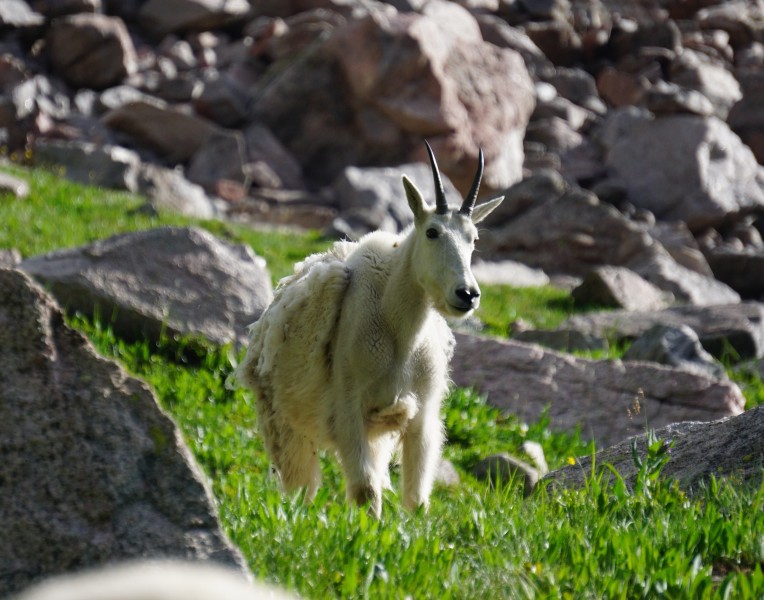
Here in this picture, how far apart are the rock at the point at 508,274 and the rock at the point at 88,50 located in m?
15.6

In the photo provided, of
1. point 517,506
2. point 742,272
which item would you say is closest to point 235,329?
point 517,506

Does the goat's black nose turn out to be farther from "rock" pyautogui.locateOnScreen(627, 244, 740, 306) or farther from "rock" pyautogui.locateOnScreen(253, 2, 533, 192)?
"rock" pyautogui.locateOnScreen(253, 2, 533, 192)

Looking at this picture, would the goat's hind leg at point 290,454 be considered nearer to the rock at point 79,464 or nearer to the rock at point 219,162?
the rock at point 79,464

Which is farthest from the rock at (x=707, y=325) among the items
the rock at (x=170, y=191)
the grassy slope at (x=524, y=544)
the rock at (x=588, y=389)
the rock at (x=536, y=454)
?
the grassy slope at (x=524, y=544)

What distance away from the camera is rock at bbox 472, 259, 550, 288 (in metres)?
18.8

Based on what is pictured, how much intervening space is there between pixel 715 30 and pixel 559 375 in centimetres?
3586

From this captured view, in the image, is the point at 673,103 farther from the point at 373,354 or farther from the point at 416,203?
the point at 373,354

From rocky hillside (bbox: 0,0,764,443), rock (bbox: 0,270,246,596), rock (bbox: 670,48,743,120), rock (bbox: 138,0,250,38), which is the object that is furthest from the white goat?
rock (bbox: 670,48,743,120)

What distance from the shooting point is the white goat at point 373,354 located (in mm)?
6785

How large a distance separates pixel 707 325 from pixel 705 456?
9.22 meters

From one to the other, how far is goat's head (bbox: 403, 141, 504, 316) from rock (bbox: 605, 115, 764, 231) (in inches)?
909

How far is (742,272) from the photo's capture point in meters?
23.1

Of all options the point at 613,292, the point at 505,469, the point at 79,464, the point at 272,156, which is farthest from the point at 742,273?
the point at 79,464

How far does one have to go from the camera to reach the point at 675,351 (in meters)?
12.3
